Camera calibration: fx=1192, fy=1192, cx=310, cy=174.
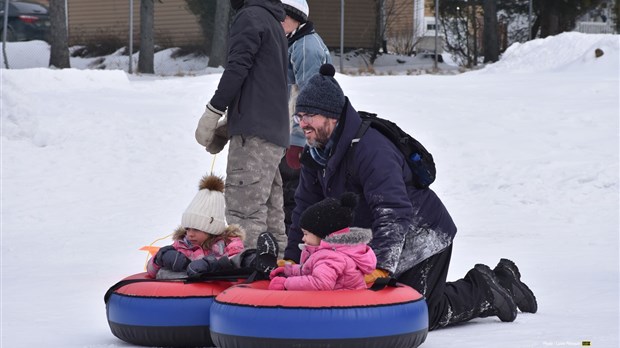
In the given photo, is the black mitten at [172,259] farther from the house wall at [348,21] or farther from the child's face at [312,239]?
the house wall at [348,21]

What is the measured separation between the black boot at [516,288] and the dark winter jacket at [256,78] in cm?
147

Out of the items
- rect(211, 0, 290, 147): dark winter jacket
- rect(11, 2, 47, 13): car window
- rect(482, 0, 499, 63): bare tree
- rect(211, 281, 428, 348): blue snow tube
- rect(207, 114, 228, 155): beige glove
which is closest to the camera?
rect(211, 281, 428, 348): blue snow tube

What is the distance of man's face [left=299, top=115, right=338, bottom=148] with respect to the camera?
554 cm

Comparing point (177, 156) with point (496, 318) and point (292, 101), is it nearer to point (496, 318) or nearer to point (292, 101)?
point (292, 101)

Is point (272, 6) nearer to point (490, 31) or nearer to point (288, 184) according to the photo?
point (288, 184)

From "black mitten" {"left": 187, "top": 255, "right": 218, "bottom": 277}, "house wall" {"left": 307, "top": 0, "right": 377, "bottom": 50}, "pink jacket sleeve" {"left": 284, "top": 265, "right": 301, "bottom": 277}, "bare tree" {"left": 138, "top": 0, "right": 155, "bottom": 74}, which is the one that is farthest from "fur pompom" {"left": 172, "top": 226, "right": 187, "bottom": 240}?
"house wall" {"left": 307, "top": 0, "right": 377, "bottom": 50}

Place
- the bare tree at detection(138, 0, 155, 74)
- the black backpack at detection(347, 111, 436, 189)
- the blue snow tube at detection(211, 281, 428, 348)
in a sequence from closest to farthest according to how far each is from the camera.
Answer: the blue snow tube at detection(211, 281, 428, 348) → the black backpack at detection(347, 111, 436, 189) → the bare tree at detection(138, 0, 155, 74)

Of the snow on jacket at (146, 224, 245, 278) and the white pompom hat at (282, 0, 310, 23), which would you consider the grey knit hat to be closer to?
the snow on jacket at (146, 224, 245, 278)

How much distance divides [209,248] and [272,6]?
63.6 inches

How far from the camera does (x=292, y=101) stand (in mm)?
7383

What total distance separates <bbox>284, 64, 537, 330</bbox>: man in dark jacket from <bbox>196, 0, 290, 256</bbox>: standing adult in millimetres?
914

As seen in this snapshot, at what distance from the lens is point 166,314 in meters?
5.40

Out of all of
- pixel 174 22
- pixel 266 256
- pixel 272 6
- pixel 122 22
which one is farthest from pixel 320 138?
pixel 122 22

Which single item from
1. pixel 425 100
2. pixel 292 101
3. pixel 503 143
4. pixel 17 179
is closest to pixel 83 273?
pixel 292 101
